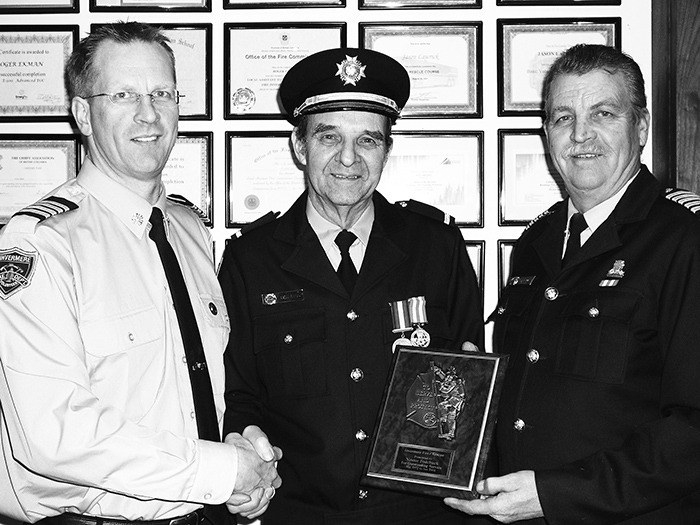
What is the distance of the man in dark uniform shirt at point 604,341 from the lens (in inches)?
74.9

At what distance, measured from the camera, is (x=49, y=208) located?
1979 millimetres

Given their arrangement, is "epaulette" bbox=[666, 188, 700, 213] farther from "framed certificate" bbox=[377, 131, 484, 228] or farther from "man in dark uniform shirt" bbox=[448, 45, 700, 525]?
"framed certificate" bbox=[377, 131, 484, 228]

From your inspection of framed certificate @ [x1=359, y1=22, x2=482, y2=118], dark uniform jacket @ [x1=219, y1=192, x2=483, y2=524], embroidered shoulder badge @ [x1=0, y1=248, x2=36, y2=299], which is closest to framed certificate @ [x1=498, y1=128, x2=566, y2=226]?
framed certificate @ [x1=359, y1=22, x2=482, y2=118]

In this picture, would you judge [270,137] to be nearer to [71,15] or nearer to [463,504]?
[71,15]

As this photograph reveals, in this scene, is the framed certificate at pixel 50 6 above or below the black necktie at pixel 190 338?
above

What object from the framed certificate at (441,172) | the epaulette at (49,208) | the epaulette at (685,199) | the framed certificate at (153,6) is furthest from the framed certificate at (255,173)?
the epaulette at (685,199)

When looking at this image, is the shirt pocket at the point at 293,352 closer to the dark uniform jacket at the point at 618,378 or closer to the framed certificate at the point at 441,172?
the dark uniform jacket at the point at 618,378

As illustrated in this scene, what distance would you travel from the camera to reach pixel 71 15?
2.94m

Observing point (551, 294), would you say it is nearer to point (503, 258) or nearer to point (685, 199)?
point (685, 199)

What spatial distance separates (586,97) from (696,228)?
487mm

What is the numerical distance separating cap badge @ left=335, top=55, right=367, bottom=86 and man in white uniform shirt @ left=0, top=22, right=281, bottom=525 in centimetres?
55

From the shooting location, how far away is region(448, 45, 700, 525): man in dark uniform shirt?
6.24 feet

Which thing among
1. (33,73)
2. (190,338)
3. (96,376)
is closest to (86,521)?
(96,376)

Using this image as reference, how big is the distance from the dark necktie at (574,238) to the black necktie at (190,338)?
110 centimetres
